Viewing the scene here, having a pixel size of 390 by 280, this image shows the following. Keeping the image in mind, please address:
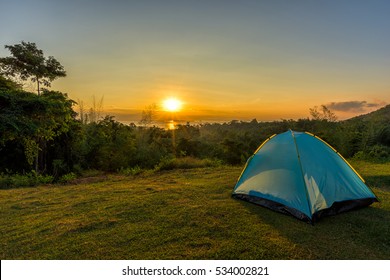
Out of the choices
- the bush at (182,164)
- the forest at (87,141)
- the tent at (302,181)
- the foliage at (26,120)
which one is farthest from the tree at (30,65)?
the tent at (302,181)

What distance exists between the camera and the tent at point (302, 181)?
4.23m

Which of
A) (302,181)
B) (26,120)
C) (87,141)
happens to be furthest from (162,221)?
(87,141)

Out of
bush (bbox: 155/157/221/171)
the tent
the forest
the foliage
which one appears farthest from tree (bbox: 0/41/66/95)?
the tent

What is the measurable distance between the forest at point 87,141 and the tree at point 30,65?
1.9 inches

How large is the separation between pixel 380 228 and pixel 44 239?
5225mm

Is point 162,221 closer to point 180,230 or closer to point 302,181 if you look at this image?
point 180,230

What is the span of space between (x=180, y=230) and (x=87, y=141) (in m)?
Result: 12.6

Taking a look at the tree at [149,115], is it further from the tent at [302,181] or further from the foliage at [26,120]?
the tent at [302,181]

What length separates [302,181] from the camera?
4277 mm

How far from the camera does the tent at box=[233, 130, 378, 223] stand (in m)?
4.23

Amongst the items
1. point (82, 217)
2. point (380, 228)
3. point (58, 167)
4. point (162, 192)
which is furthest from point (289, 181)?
point (58, 167)

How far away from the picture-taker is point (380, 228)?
12.5 feet

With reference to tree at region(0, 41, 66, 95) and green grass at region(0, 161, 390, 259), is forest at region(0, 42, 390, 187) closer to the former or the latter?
tree at region(0, 41, 66, 95)

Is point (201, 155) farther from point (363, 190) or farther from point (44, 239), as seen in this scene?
point (44, 239)
